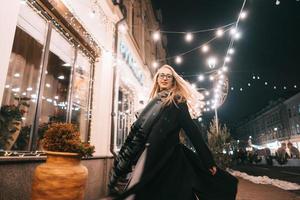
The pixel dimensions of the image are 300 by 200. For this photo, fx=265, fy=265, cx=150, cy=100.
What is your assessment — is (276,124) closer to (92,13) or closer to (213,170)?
(92,13)

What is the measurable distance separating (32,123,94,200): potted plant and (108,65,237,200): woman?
2.45 ft

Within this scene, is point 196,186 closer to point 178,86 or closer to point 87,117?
point 178,86

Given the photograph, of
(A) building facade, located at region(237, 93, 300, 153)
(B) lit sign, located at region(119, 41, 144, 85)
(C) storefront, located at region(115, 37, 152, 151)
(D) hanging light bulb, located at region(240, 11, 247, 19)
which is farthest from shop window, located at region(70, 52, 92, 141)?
(A) building facade, located at region(237, 93, 300, 153)

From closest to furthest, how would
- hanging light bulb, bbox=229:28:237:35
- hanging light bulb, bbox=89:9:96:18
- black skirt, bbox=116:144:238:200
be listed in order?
1. black skirt, bbox=116:144:238:200
2. hanging light bulb, bbox=89:9:96:18
3. hanging light bulb, bbox=229:28:237:35

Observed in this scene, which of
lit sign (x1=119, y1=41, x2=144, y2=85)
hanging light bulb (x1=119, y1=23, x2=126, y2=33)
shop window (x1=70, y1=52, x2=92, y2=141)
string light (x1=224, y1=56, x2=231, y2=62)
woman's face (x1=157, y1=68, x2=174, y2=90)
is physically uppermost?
string light (x1=224, y1=56, x2=231, y2=62)

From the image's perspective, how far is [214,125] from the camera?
15023 mm

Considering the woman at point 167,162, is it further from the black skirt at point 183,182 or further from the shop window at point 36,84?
the shop window at point 36,84

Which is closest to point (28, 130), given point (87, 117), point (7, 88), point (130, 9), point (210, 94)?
point (7, 88)

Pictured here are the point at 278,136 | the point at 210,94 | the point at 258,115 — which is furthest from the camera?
the point at 258,115

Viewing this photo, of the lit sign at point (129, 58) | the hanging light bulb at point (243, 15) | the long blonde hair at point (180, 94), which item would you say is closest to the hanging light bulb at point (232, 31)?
the hanging light bulb at point (243, 15)

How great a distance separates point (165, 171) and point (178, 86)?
40.4 inches

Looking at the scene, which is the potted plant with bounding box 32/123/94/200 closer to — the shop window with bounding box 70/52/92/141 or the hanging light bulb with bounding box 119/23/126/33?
the shop window with bounding box 70/52/92/141

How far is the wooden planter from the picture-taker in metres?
2.83

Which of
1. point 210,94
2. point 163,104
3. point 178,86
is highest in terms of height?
point 210,94
